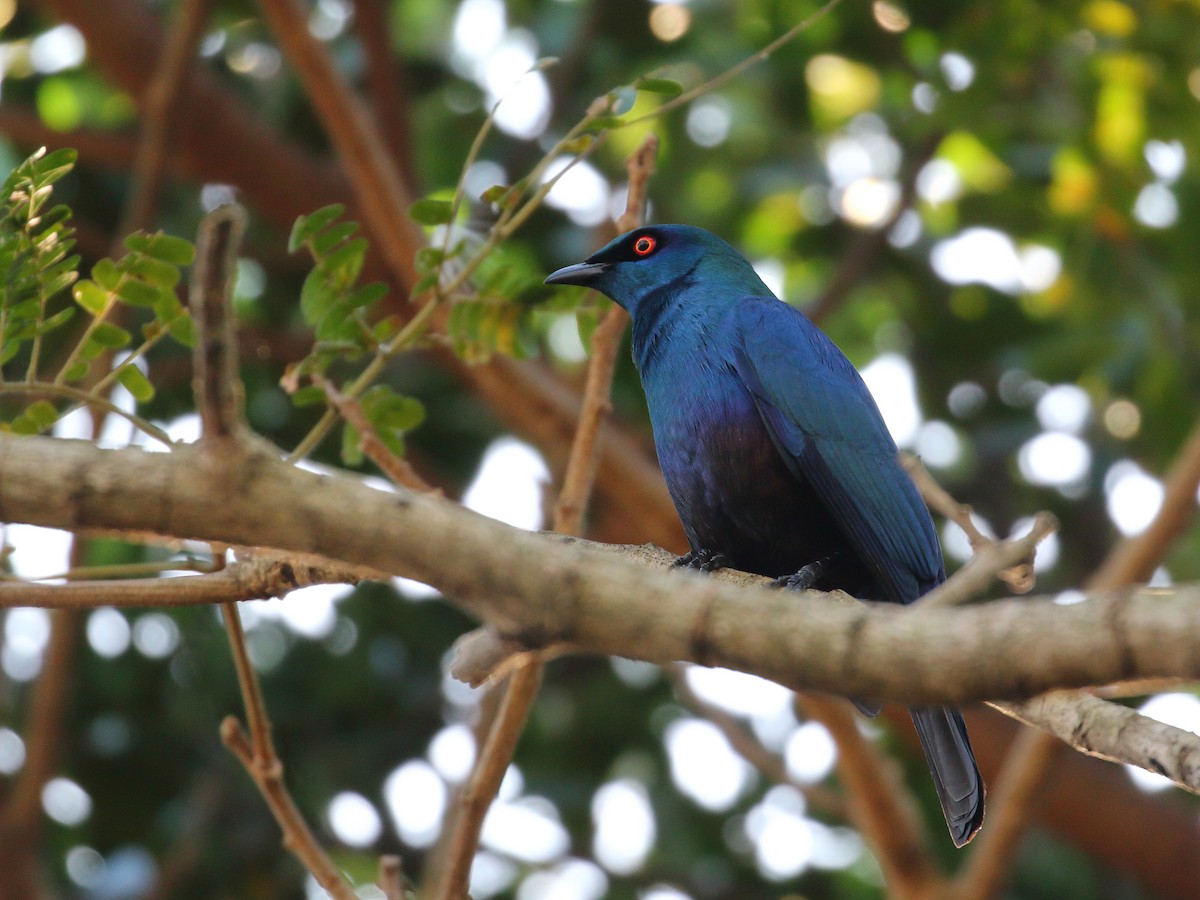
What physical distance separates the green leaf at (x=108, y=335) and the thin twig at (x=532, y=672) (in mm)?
1104

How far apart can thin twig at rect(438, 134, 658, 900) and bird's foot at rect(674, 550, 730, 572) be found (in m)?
0.35

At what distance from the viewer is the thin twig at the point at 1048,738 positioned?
4.70 meters

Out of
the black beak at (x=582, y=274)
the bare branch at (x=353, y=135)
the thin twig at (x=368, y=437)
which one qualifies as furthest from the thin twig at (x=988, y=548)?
the bare branch at (x=353, y=135)

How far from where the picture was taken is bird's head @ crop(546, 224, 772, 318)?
14.3ft

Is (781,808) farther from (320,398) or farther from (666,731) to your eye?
(320,398)

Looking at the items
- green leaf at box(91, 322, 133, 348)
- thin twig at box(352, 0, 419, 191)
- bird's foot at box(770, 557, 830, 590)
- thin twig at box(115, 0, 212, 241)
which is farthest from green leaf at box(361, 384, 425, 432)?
thin twig at box(352, 0, 419, 191)

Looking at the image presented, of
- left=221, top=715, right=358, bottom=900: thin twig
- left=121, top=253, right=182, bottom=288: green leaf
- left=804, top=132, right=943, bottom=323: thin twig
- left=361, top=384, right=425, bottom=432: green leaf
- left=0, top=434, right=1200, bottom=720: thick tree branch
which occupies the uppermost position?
left=0, top=434, right=1200, bottom=720: thick tree branch

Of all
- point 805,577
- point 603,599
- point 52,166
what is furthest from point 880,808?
point 603,599

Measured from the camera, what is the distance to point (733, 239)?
7480mm

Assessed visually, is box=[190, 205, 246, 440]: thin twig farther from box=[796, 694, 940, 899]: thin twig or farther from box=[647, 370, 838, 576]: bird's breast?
box=[796, 694, 940, 899]: thin twig

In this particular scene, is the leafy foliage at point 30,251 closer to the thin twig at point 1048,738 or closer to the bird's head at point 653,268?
the bird's head at point 653,268

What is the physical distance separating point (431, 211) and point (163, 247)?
0.60 m

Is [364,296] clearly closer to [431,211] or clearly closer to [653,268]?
[431,211]

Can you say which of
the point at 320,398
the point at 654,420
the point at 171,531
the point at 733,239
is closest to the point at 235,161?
the point at 733,239
